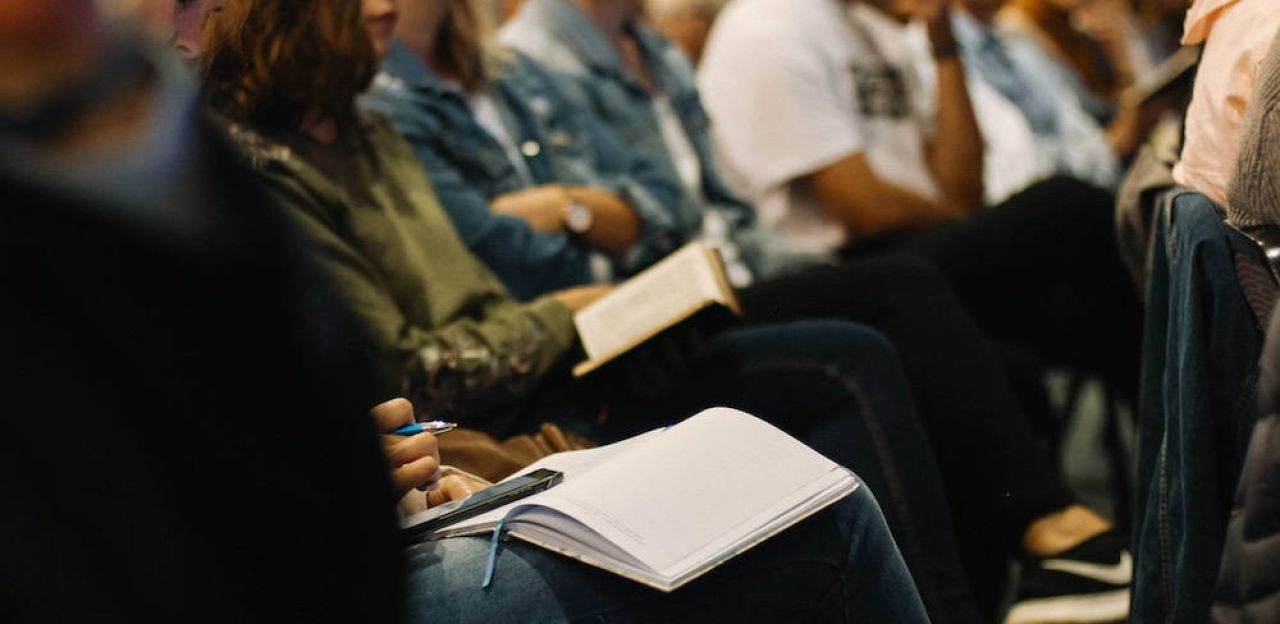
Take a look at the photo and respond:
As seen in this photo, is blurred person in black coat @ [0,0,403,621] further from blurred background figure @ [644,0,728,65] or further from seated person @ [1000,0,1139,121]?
seated person @ [1000,0,1139,121]

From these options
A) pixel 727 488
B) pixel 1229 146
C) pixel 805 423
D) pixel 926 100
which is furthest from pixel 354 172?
pixel 926 100

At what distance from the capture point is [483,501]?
119 centimetres

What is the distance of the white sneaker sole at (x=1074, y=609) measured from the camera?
1.84m

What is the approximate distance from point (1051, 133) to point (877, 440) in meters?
2.32

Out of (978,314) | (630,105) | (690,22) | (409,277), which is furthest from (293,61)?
(690,22)

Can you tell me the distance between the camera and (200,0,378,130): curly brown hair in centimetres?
140

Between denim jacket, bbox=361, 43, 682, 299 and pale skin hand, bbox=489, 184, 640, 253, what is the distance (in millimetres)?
26

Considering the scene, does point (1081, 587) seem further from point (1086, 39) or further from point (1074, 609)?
point (1086, 39)

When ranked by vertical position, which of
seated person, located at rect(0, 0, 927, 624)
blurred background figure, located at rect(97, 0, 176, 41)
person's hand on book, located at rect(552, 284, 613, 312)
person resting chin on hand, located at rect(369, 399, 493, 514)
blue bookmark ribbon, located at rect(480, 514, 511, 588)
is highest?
blurred background figure, located at rect(97, 0, 176, 41)

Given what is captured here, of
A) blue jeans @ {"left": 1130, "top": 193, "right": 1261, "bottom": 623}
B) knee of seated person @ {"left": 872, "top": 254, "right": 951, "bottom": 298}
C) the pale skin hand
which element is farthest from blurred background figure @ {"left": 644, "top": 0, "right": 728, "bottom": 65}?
blue jeans @ {"left": 1130, "top": 193, "right": 1261, "bottom": 623}

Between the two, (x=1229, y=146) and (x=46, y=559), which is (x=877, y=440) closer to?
(x=1229, y=146)

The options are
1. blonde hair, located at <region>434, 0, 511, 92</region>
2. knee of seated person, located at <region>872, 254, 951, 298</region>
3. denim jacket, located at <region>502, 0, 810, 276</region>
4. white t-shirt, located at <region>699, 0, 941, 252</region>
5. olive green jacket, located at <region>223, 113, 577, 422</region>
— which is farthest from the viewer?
white t-shirt, located at <region>699, 0, 941, 252</region>

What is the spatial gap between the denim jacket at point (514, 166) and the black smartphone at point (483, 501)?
2.73 ft

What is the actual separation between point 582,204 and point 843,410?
2.04 feet
